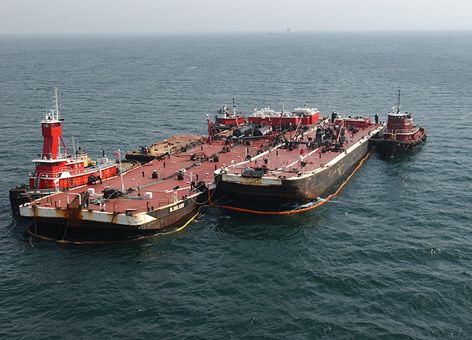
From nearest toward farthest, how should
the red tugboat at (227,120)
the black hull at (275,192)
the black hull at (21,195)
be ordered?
the black hull at (21,195) → the black hull at (275,192) → the red tugboat at (227,120)

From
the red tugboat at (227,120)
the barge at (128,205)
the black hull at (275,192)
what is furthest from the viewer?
the red tugboat at (227,120)

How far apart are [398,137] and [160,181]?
5609 centimetres

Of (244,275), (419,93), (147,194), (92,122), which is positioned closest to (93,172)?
(147,194)

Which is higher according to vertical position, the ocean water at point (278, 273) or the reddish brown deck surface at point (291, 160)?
the reddish brown deck surface at point (291, 160)

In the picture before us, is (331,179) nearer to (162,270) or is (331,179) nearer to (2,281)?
(162,270)

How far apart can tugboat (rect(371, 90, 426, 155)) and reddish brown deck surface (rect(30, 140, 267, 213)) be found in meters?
26.8

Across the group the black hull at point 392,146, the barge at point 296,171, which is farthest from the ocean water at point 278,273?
the black hull at point 392,146

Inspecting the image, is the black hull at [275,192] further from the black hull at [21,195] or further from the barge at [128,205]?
the black hull at [21,195]

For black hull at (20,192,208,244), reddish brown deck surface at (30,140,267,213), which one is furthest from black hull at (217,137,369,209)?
black hull at (20,192,208,244)

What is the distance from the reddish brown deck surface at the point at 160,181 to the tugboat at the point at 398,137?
2681cm

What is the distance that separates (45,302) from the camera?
4781cm

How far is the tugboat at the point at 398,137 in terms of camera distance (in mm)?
102875

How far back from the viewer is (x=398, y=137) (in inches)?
4166

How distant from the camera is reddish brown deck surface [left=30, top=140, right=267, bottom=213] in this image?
63.4 meters
